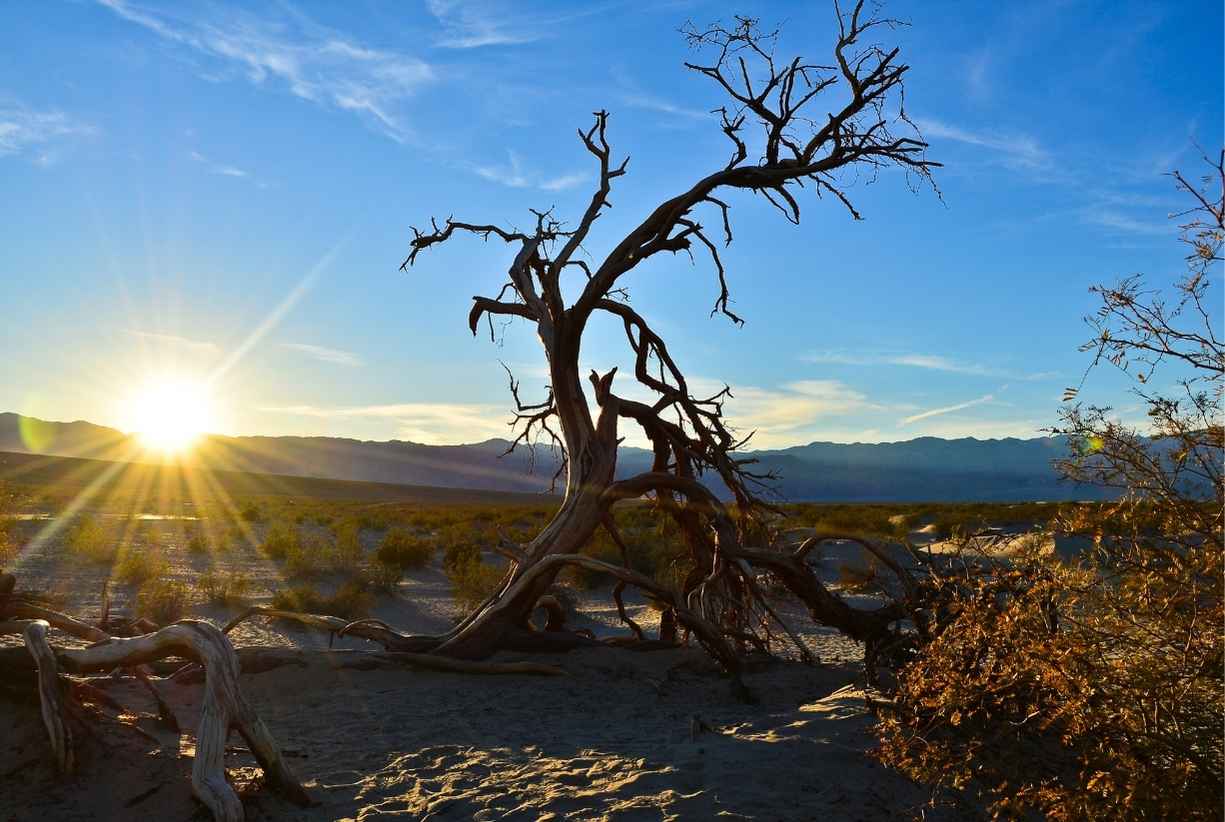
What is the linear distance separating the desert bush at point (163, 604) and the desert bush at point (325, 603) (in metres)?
Answer: 1.28

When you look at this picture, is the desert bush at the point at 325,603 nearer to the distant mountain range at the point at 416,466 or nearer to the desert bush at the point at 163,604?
the desert bush at the point at 163,604

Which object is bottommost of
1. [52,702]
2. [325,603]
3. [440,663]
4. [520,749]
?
[325,603]

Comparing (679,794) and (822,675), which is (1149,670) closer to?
(679,794)

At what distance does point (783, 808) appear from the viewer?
4.46 meters

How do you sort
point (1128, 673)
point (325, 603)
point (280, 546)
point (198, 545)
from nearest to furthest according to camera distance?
point (1128, 673) < point (325, 603) < point (280, 546) < point (198, 545)

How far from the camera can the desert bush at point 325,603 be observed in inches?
495

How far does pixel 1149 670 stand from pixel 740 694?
407cm

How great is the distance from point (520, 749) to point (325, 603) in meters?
7.82

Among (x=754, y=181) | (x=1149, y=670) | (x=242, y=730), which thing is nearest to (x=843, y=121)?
(x=754, y=181)

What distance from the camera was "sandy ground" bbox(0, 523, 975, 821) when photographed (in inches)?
180

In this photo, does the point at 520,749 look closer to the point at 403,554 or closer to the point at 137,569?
the point at 137,569

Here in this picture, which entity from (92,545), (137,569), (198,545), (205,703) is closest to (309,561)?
(137,569)

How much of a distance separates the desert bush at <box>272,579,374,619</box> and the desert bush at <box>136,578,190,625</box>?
1.28m

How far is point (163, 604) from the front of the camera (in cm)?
1145
